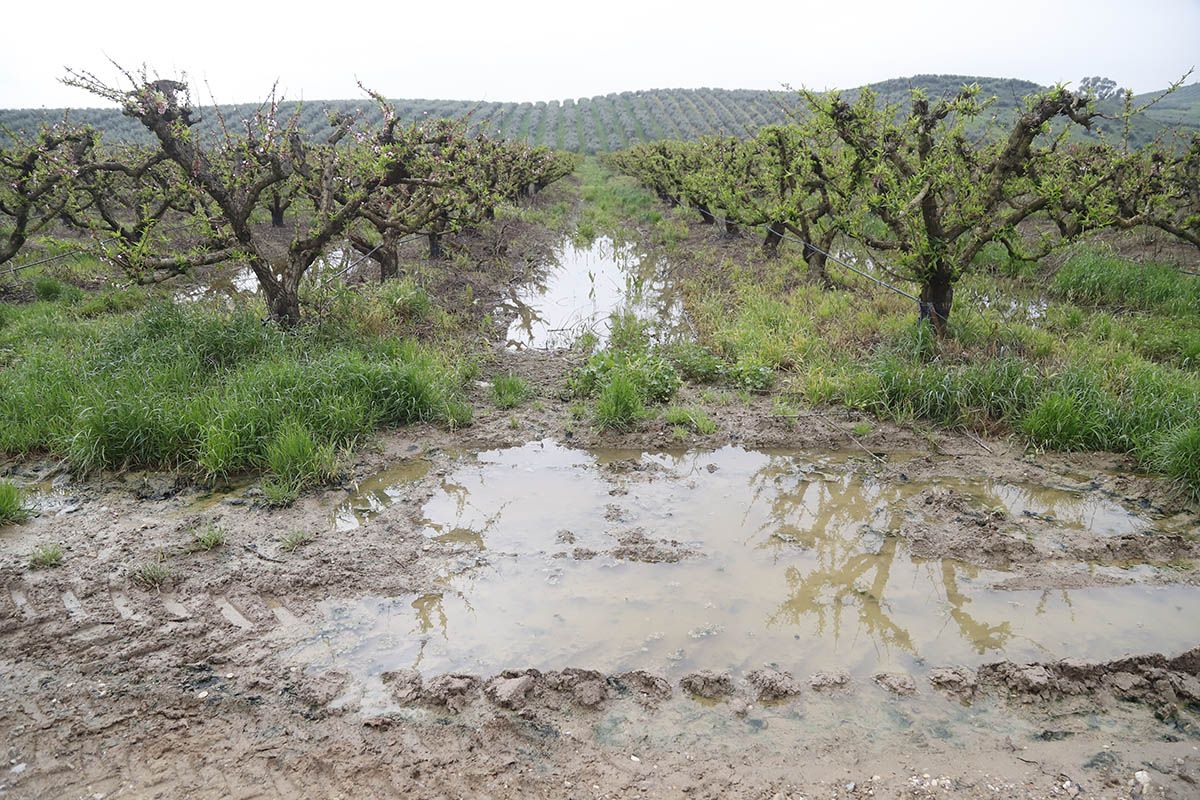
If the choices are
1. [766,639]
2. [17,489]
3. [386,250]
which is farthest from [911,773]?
[386,250]

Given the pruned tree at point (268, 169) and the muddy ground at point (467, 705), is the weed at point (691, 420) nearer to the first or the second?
the muddy ground at point (467, 705)

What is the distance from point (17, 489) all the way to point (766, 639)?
5617 millimetres

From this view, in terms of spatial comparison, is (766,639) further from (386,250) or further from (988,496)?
(386,250)

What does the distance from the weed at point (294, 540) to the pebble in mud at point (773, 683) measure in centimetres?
315

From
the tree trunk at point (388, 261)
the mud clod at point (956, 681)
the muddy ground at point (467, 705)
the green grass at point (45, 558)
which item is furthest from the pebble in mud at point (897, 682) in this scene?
the tree trunk at point (388, 261)

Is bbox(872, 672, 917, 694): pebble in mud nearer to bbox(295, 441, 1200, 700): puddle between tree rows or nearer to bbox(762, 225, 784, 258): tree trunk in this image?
bbox(295, 441, 1200, 700): puddle between tree rows

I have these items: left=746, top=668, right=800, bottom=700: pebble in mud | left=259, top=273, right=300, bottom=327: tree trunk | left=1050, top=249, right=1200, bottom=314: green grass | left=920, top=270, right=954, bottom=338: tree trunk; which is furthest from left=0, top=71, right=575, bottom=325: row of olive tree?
left=1050, top=249, right=1200, bottom=314: green grass

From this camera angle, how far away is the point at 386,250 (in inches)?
426

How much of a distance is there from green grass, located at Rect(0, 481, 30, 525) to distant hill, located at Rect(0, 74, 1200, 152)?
41.4 m

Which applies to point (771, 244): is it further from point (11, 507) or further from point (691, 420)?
point (11, 507)

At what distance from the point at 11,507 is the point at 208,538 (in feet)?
5.37

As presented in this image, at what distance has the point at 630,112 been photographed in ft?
222

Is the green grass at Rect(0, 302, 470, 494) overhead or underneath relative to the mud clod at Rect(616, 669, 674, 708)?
overhead

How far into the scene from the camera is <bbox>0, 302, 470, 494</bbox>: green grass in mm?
5699
